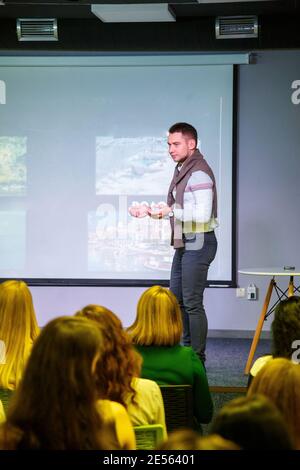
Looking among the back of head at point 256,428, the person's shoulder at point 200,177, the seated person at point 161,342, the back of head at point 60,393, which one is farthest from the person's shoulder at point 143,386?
the person's shoulder at point 200,177

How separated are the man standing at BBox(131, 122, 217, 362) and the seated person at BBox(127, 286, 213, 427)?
159 cm

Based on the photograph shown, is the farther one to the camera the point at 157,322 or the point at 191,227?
the point at 191,227

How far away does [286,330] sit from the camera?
8.01 feet

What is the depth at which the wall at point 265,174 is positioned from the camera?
19.0ft

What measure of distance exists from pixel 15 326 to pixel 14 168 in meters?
3.57

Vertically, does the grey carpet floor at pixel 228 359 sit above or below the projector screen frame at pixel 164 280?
below

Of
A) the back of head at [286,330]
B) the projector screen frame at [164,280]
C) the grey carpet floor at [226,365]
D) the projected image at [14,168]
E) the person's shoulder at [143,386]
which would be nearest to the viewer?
the person's shoulder at [143,386]

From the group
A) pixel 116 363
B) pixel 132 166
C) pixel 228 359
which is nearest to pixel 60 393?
pixel 116 363

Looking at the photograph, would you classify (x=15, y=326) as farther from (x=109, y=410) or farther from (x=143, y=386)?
(x=109, y=410)

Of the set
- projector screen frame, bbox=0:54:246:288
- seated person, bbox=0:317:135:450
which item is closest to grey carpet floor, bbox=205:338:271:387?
projector screen frame, bbox=0:54:246:288

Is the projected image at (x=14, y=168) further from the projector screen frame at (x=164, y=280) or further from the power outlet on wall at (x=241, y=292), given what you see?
the power outlet on wall at (x=241, y=292)

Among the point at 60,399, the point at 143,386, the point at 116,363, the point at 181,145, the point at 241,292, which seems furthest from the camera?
the point at 241,292

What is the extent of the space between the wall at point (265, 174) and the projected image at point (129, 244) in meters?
0.49

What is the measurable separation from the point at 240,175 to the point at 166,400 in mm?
3661
